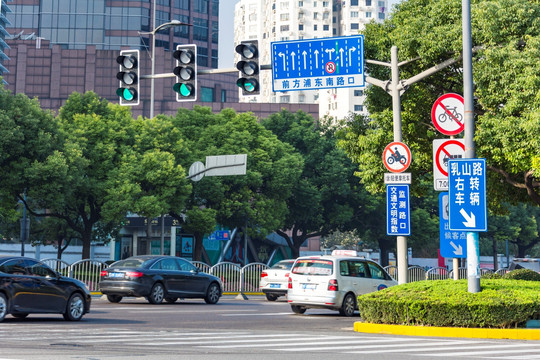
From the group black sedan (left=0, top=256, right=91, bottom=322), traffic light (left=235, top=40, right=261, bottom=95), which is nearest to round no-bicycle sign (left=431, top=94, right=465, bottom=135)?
traffic light (left=235, top=40, right=261, bottom=95)

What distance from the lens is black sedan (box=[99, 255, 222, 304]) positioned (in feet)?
80.0

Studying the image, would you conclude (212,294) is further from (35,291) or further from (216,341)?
(216,341)

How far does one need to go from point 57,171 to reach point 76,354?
29080 mm

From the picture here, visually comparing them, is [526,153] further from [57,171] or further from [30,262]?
[57,171]

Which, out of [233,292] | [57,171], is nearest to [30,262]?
[233,292]

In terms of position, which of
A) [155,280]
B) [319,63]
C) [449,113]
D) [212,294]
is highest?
[319,63]

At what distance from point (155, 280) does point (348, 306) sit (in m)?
6.57

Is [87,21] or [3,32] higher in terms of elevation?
[87,21]

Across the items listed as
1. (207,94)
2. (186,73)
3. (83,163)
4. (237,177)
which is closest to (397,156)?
(186,73)

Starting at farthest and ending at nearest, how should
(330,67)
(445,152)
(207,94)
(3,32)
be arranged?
(207,94) < (3,32) < (330,67) < (445,152)

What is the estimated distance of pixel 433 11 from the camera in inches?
963

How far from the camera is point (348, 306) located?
2130 cm

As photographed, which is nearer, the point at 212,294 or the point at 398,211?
the point at 398,211

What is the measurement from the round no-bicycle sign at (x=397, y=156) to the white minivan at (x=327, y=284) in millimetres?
4093
